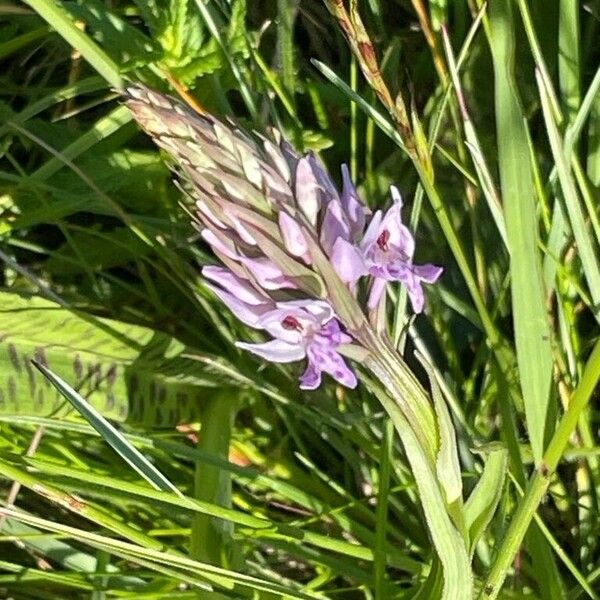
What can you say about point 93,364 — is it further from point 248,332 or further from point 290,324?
point 290,324

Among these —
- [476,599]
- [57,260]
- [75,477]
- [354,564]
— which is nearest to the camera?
[476,599]

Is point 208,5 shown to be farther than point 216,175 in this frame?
Yes

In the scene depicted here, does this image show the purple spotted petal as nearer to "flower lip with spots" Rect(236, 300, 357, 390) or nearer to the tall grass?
"flower lip with spots" Rect(236, 300, 357, 390)

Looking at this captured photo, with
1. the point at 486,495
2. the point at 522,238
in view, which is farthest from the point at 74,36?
the point at 486,495

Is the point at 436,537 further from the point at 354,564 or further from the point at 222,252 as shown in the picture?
the point at 354,564

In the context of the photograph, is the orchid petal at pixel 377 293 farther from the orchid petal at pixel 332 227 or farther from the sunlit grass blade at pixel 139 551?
the sunlit grass blade at pixel 139 551

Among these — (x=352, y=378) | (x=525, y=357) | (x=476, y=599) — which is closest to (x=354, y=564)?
(x=476, y=599)

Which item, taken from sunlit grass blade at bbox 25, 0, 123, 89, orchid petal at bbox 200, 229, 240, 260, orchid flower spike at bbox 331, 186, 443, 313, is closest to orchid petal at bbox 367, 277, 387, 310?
orchid flower spike at bbox 331, 186, 443, 313
